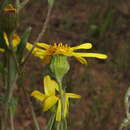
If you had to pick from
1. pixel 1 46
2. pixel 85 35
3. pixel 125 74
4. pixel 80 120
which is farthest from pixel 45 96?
pixel 85 35

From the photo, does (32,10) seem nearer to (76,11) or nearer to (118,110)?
(76,11)

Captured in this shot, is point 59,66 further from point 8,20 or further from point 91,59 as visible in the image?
point 91,59

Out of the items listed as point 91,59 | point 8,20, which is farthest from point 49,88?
point 91,59

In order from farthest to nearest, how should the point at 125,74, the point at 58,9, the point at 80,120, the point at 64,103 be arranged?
the point at 58,9
the point at 125,74
the point at 80,120
the point at 64,103

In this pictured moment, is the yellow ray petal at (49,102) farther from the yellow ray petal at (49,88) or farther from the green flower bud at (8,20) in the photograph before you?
the green flower bud at (8,20)

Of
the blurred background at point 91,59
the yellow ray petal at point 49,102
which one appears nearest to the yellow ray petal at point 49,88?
the yellow ray petal at point 49,102

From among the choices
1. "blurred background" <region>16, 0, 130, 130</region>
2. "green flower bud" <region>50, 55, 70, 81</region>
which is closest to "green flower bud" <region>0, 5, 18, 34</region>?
"green flower bud" <region>50, 55, 70, 81</region>

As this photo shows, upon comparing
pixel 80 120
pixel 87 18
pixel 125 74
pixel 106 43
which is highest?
pixel 87 18

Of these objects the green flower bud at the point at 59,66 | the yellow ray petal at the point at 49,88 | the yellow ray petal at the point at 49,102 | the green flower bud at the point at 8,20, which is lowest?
the yellow ray petal at the point at 49,102
